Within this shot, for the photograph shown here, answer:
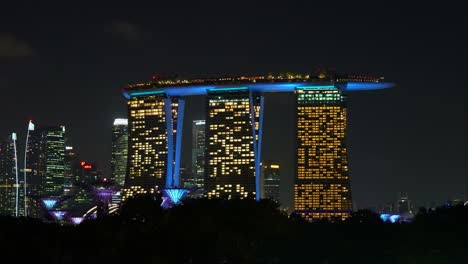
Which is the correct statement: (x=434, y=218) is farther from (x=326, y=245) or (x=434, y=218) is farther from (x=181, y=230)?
(x=181, y=230)

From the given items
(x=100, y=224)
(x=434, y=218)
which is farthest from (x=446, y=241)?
(x=100, y=224)

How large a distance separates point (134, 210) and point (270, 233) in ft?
52.3

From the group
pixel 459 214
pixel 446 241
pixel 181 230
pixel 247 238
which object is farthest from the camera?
pixel 459 214

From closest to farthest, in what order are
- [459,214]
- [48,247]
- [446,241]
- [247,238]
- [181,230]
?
[48,247]
[181,230]
[247,238]
[446,241]
[459,214]

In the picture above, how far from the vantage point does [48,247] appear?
289 feet

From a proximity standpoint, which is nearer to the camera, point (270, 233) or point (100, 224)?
point (100, 224)

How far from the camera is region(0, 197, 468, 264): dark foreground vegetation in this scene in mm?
91812

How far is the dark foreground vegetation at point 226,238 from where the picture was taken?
9181 cm

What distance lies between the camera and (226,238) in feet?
348

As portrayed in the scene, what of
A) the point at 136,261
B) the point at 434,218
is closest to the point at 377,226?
the point at 434,218

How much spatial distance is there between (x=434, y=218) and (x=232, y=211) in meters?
31.4

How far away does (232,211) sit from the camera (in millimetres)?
121250

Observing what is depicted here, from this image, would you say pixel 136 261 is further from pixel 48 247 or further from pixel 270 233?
pixel 270 233

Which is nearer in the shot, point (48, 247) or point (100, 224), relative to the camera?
point (48, 247)
